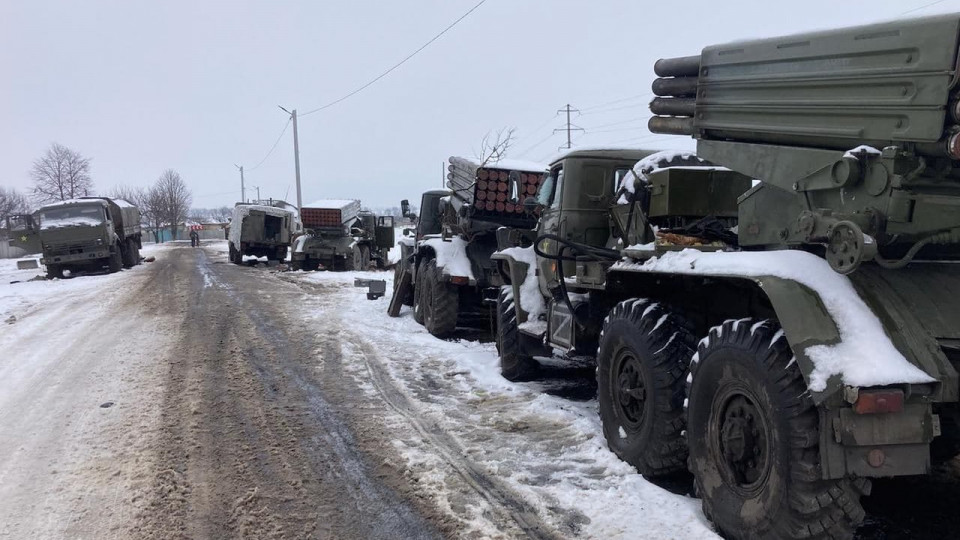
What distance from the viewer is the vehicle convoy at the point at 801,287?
2867 mm

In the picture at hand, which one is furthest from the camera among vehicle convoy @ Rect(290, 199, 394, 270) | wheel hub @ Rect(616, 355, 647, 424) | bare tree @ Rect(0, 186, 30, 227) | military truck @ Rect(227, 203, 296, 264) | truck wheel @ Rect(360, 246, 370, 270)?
bare tree @ Rect(0, 186, 30, 227)

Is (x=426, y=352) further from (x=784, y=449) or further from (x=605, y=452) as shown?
(x=784, y=449)

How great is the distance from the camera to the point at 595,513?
12.8 feet

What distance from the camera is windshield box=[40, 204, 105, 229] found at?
2166 cm

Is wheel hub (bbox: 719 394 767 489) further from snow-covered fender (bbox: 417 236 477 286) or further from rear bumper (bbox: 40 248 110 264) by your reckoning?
rear bumper (bbox: 40 248 110 264)

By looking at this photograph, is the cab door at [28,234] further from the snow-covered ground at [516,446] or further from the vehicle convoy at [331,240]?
the snow-covered ground at [516,446]

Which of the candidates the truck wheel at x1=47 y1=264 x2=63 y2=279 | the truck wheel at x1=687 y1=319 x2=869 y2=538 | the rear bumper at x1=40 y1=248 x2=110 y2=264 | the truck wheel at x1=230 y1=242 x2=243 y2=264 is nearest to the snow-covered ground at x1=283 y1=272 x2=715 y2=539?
the truck wheel at x1=687 y1=319 x2=869 y2=538

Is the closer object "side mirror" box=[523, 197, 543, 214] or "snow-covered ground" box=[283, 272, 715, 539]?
"snow-covered ground" box=[283, 272, 715, 539]

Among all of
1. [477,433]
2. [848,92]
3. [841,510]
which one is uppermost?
[848,92]

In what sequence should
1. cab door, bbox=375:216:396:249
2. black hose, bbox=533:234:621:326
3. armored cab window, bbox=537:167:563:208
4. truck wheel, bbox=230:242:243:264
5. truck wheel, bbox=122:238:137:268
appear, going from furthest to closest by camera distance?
truck wheel, bbox=230:242:243:264, cab door, bbox=375:216:396:249, truck wheel, bbox=122:238:137:268, armored cab window, bbox=537:167:563:208, black hose, bbox=533:234:621:326

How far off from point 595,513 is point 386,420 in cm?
249

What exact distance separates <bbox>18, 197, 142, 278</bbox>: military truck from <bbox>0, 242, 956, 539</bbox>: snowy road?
44.0ft

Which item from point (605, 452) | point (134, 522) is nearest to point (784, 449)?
point (605, 452)

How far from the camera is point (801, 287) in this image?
313 cm
